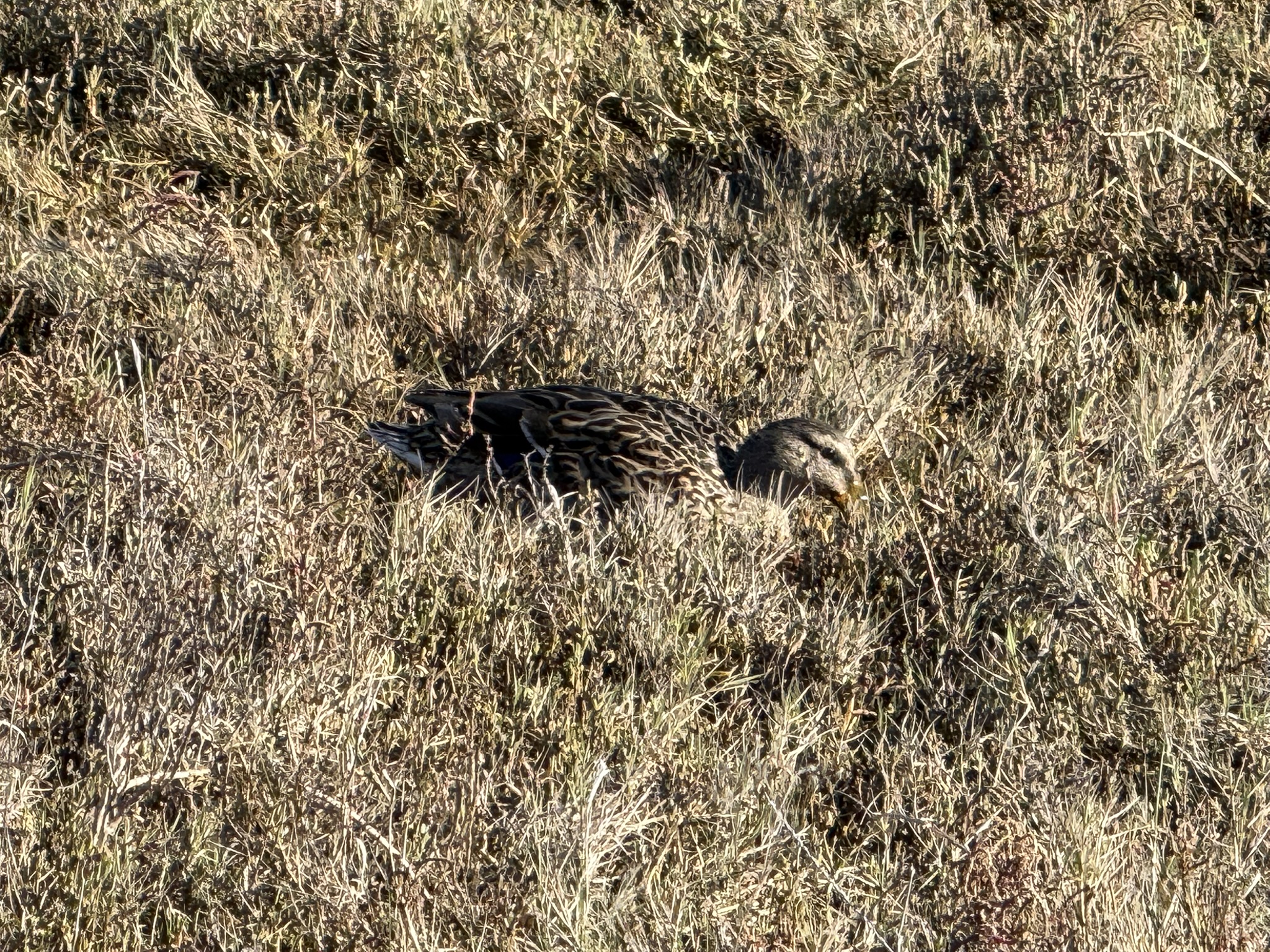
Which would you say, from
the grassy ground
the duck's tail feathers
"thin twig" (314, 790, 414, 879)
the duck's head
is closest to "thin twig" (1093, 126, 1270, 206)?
the grassy ground

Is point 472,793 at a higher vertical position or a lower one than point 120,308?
higher

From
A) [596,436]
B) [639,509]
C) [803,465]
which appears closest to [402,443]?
[596,436]

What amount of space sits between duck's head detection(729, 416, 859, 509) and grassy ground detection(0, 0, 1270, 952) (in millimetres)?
125

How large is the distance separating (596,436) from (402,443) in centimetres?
60

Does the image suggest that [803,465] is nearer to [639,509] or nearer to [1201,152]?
[639,509]

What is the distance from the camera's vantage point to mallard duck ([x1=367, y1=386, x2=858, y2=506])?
15.8 feet

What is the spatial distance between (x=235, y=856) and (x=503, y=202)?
396cm

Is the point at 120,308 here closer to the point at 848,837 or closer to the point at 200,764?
the point at 200,764

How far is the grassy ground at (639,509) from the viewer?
3.07 meters

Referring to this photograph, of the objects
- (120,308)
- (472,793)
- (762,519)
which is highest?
(472,793)

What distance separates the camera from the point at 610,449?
489 centimetres

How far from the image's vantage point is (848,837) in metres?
3.48

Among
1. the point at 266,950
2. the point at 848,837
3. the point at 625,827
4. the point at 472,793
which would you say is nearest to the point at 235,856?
the point at 266,950

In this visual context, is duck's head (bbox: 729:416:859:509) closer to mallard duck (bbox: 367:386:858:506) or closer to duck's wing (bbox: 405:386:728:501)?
mallard duck (bbox: 367:386:858:506)
